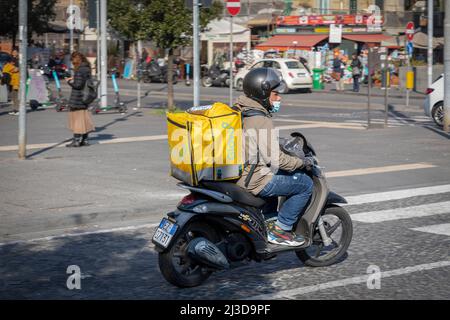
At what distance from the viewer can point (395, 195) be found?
38.7ft

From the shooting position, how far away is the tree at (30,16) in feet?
168

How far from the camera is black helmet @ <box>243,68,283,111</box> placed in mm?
7074

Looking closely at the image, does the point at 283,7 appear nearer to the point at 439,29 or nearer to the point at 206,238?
the point at 439,29

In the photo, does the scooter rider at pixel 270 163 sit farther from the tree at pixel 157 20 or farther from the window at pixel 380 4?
the window at pixel 380 4

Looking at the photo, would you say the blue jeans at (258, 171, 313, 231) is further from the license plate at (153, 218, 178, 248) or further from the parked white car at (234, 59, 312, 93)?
the parked white car at (234, 59, 312, 93)

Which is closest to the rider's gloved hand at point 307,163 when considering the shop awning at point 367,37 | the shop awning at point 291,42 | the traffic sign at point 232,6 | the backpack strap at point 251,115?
the backpack strap at point 251,115

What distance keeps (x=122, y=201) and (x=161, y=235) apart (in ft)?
13.9

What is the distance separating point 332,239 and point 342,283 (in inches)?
28.3

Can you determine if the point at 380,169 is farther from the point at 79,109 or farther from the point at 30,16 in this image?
the point at 30,16

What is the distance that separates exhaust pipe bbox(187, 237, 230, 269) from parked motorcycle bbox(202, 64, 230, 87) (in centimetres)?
3822

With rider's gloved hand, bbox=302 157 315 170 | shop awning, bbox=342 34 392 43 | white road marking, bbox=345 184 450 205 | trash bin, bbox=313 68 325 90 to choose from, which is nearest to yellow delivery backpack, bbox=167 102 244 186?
rider's gloved hand, bbox=302 157 315 170

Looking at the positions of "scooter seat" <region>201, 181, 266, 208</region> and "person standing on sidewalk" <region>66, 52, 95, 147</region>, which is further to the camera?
"person standing on sidewalk" <region>66, 52, 95, 147</region>

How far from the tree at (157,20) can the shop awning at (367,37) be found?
25871mm

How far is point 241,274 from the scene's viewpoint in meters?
7.43
